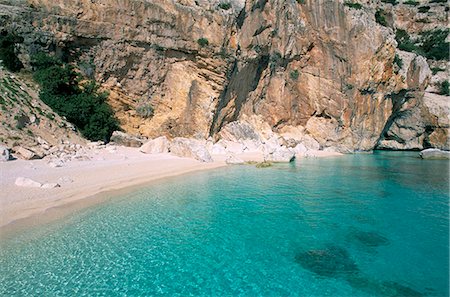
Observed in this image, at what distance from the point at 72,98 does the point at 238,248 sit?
2109 centimetres

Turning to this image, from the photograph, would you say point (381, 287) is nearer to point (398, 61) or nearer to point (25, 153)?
point (25, 153)

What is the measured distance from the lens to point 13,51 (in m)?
22.8

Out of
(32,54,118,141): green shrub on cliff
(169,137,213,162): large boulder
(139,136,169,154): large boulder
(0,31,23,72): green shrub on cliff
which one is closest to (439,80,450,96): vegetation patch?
(169,137,213,162): large boulder

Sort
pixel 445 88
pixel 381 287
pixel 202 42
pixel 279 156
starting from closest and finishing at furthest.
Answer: pixel 381 287 < pixel 279 156 < pixel 202 42 < pixel 445 88

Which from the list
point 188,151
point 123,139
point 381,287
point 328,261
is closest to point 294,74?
point 188,151

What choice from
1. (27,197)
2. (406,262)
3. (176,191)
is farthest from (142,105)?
(406,262)

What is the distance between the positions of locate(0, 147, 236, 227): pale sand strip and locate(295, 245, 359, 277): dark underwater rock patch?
26.7 feet

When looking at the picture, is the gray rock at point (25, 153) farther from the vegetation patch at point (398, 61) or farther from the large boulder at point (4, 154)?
the vegetation patch at point (398, 61)

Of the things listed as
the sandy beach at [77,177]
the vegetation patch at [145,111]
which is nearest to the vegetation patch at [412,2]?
the vegetation patch at [145,111]

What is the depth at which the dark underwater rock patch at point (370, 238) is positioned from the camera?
308 inches

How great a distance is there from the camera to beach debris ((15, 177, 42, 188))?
10.9m

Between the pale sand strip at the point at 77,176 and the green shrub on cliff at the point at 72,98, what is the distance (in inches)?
147

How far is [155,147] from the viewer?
2356cm

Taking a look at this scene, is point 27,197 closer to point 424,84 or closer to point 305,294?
point 305,294
